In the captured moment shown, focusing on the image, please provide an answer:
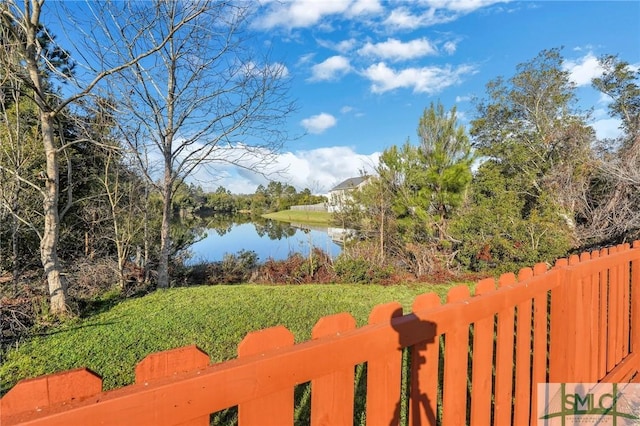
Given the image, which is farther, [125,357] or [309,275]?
[309,275]

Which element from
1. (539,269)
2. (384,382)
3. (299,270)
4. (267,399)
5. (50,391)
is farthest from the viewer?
(299,270)

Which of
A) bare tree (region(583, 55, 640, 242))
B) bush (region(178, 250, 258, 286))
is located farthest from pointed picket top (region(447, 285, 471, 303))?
bare tree (region(583, 55, 640, 242))

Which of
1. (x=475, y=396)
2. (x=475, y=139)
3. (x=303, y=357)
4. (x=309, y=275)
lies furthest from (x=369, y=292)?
(x=475, y=139)

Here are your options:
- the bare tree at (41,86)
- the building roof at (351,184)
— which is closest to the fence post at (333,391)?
the bare tree at (41,86)

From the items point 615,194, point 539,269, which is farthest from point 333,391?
point 615,194

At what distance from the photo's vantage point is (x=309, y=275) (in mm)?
7027

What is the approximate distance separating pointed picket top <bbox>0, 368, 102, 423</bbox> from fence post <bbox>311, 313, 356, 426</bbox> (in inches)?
19.8

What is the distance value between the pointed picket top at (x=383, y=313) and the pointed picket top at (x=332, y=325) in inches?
3.9

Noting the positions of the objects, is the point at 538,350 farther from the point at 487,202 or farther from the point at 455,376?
the point at 487,202

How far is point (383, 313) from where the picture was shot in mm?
1023

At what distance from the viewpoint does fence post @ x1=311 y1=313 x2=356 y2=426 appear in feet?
2.80

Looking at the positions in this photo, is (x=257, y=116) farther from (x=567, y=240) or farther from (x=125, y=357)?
(x=567, y=240)

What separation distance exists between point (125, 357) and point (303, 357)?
2.83m

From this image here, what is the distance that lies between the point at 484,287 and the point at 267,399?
1.07 m
